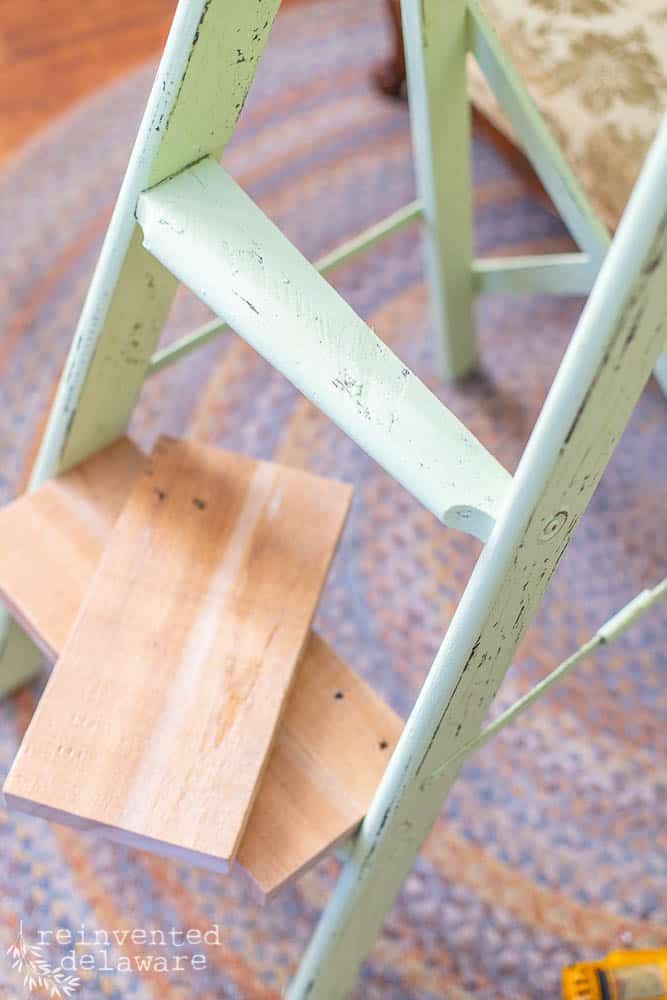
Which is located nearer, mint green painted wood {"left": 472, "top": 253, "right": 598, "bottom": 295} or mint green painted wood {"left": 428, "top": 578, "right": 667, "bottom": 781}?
mint green painted wood {"left": 428, "top": 578, "right": 667, "bottom": 781}

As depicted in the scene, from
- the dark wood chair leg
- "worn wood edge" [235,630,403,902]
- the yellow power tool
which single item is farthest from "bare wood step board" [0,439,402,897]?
the dark wood chair leg

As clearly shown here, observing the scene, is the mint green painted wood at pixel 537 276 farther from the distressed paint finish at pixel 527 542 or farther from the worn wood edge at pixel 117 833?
the worn wood edge at pixel 117 833

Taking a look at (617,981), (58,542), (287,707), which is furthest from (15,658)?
(617,981)

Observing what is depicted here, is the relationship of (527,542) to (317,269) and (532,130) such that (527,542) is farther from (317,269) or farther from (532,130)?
(532,130)

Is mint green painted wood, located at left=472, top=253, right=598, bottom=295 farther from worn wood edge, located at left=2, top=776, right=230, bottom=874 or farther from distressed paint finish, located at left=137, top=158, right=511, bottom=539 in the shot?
worn wood edge, located at left=2, top=776, right=230, bottom=874

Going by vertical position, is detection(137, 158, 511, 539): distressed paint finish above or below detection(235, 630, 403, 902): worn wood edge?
above

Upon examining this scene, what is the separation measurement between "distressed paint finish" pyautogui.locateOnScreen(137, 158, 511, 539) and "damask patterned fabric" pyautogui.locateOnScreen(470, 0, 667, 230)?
1.23 ft

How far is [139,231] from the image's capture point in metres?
0.65

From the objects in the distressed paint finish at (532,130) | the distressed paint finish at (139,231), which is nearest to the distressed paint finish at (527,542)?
the distressed paint finish at (139,231)

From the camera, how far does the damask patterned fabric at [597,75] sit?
2.62ft

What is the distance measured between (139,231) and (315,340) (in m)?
0.16

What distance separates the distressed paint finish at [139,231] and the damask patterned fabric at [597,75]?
338 millimetres

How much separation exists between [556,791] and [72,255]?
2.80 ft

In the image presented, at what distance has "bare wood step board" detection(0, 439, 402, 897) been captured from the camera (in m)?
0.66
